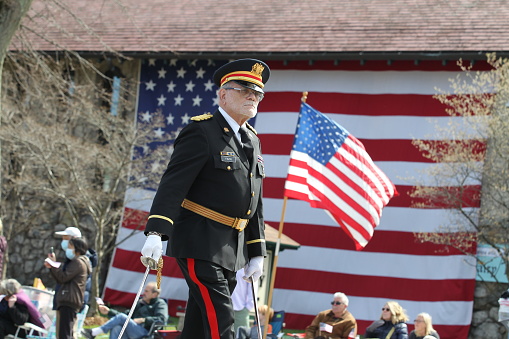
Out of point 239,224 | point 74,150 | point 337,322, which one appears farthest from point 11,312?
point 239,224

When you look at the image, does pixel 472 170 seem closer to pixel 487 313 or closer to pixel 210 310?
pixel 487 313

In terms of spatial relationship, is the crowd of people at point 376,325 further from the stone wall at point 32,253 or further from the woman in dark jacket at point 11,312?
the stone wall at point 32,253

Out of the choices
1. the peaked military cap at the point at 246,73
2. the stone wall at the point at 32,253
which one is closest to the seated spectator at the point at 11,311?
the peaked military cap at the point at 246,73

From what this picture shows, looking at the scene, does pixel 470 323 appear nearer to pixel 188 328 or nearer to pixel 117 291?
pixel 117 291

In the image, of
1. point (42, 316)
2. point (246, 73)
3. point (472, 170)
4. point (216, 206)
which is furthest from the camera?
point (472, 170)

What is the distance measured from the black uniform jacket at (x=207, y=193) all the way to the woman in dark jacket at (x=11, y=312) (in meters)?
5.57

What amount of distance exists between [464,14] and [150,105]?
19.5 feet

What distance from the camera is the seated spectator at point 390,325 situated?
10.1m

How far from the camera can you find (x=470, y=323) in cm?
1415

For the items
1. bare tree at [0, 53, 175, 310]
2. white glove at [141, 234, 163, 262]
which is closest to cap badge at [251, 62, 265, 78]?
white glove at [141, 234, 163, 262]

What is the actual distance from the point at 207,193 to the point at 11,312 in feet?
19.2

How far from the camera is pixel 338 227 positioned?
15.0 metres

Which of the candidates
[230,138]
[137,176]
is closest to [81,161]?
[137,176]

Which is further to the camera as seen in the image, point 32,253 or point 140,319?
point 32,253
